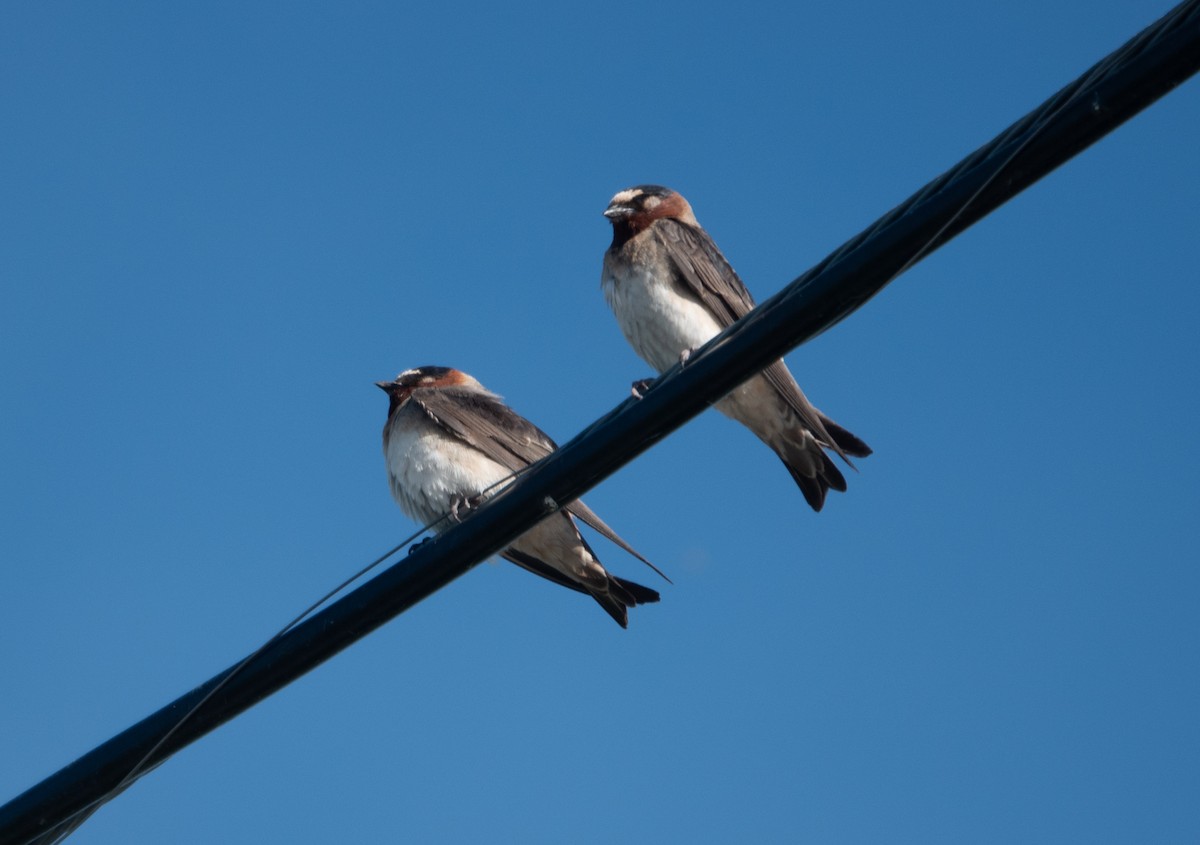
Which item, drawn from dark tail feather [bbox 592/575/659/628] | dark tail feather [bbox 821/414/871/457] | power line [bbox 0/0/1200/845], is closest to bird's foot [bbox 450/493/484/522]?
dark tail feather [bbox 592/575/659/628]

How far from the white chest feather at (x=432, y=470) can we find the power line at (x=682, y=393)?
3.32 metres

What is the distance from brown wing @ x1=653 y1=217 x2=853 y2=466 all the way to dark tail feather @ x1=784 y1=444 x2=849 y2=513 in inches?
11.3

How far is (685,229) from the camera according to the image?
7.90m

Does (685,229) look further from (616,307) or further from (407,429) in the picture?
(407,429)

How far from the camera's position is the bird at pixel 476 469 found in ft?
23.4

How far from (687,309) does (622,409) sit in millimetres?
3849

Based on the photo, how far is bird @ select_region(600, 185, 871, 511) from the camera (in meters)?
7.43

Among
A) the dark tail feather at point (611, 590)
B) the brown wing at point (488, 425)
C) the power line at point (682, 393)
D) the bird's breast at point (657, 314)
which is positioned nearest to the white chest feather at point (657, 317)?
the bird's breast at point (657, 314)

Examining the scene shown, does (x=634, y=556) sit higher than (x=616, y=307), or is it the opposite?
(x=616, y=307)

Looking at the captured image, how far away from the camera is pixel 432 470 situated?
735 cm

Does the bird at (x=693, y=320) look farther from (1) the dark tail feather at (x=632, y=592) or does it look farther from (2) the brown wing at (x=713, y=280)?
(1) the dark tail feather at (x=632, y=592)

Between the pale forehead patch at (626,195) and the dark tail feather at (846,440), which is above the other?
the pale forehead patch at (626,195)

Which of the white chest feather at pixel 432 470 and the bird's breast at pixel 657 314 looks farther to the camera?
the bird's breast at pixel 657 314

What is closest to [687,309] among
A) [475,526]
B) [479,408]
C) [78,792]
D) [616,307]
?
[616,307]
